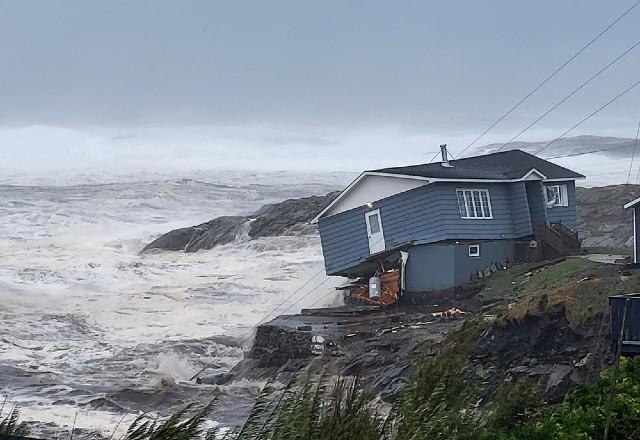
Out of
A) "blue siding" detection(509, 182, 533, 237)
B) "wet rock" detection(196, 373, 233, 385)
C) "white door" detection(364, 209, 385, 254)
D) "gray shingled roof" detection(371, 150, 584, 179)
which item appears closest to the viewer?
"wet rock" detection(196, 373, 233, 385)

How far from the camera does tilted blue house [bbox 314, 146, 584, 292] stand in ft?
77.9

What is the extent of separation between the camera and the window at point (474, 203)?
2448cm

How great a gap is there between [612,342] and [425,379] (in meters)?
7.57

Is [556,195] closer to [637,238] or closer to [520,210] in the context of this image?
[520,210]

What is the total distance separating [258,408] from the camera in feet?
19.4

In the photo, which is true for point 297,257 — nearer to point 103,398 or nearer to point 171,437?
point 103,398

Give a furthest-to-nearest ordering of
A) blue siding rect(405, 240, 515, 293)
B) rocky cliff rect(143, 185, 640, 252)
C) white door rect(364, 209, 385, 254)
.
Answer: rocky cliff rect(143, 185, 640, 252) < white door rect(364, 209, 385, 254) < blue siding rect(405, 240, 515, 293)

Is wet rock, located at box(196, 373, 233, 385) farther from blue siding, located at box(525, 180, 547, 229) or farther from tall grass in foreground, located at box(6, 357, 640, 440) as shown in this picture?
tall grass in foreground, located at box(6, 357, 640, 440)

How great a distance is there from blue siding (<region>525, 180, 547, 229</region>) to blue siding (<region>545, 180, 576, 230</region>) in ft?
0.99

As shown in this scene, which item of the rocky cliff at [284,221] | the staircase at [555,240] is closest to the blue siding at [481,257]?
the staircase at [555,240]

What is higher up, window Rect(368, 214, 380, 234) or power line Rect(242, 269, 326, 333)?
window Rect(368, 214, 380, 234)

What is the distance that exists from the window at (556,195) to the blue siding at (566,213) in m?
0.08

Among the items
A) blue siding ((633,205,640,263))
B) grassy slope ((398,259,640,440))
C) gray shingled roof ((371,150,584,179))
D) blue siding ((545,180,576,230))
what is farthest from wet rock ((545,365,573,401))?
blue siding ((545,180,576,230))

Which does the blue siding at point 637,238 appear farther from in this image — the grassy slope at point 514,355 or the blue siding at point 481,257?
the blue siding at point 481,257
